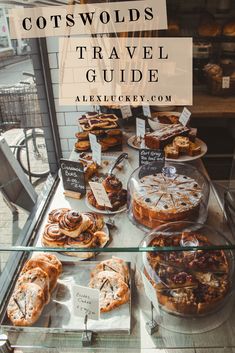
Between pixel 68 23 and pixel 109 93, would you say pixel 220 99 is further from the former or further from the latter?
pixel 68 23

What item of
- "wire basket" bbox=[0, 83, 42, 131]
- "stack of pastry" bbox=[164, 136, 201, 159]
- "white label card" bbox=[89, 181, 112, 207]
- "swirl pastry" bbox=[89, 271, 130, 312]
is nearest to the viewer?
"swirl pastry" bbox=[89, 271, 130, 312]

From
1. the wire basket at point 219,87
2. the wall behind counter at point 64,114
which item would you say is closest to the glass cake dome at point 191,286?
the wall behind counter at point 64,114

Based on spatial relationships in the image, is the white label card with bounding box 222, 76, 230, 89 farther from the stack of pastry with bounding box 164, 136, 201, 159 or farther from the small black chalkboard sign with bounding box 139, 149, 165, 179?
the small black chalkboard sign with bounding box 139, 149, 165, 179

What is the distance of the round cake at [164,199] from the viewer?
3.84 ft

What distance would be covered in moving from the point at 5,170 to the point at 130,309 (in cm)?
130

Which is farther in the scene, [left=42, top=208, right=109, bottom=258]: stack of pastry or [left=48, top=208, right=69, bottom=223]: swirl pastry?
[left=48, top=208, right=69, bottom=223]: swirl pastry

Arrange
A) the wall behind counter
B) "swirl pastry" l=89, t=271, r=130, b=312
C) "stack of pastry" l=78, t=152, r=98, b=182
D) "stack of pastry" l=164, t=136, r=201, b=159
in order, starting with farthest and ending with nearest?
the wall behind counter < "stack of pastry" l=164, t=136, r=201, b=159 < "stack of pastry" l=78, t=152, r=98, b=182 < "swirl pastry" l=89, t=271, r=130, b=312

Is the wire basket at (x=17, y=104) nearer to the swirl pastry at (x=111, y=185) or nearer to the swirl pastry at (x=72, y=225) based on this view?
the swirl pastry at (x=111, y=185)

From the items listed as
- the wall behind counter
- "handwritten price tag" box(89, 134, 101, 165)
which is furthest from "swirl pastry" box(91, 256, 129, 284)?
the wall behind counter

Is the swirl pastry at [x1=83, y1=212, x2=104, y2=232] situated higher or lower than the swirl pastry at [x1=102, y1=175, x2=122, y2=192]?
lower

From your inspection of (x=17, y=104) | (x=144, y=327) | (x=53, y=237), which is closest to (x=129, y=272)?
(x=144, y=327)

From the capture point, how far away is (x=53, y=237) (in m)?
1.09

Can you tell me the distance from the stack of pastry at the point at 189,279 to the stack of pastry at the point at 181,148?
2.72 feet

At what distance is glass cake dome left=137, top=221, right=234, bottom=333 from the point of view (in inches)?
33.3
